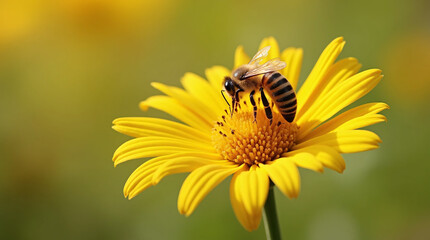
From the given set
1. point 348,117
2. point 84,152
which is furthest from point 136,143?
point 84,152

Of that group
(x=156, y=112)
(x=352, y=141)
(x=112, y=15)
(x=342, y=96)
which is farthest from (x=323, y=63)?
(x=112, y=15)

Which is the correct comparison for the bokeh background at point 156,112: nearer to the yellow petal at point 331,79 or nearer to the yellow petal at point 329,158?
the yellow petal at point 331,79

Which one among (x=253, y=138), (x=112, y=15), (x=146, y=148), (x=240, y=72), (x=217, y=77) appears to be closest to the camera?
(x=146, y=148)

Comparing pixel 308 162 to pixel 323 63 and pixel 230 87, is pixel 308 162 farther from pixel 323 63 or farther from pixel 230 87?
pixel 230 87

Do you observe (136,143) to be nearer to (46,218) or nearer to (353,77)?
(353,77)

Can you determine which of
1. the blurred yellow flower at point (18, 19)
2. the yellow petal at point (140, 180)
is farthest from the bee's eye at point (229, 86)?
the blurred yellow flower at point (18, 19)

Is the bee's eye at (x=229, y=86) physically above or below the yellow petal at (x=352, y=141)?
above

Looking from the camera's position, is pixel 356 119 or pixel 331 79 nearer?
pixel 356 119

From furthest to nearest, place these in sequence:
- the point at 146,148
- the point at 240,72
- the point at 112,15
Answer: the point at 112,15
the point at 240,72
the point at 146,148
